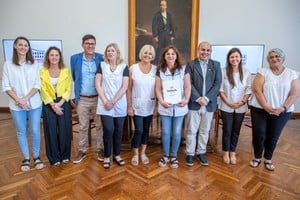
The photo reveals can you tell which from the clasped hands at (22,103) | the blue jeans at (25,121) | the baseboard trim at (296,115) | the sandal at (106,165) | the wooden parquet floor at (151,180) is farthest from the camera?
the baseboard trim at (296,115)

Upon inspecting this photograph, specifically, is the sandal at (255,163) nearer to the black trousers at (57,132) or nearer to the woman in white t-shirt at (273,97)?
the woman in white t-shirt at (273,97)

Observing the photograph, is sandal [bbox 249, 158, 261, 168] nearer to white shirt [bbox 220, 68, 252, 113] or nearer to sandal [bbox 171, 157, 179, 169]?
white shirt [bbox 220, 68, 252, 113]

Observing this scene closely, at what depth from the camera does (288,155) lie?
3453 mm

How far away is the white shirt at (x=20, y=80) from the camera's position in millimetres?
2686

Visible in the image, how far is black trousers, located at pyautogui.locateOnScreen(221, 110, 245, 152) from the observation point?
9.87 ft

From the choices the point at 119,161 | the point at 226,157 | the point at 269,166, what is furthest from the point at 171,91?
the point at 269,166

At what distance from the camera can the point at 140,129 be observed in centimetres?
296

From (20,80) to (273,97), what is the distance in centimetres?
280

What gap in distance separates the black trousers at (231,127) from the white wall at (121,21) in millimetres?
2509

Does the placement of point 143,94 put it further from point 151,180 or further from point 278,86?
point 278,86

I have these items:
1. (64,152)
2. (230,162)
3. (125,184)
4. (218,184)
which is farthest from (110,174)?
(230,162)

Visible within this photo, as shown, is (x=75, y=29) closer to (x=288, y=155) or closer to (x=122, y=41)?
(x=122, y=41)

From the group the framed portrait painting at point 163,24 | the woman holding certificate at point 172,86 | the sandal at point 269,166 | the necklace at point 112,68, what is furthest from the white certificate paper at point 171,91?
the framed portrait painting at point 163,24

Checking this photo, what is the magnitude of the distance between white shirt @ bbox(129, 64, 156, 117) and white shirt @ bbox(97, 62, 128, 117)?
0.47 feet
